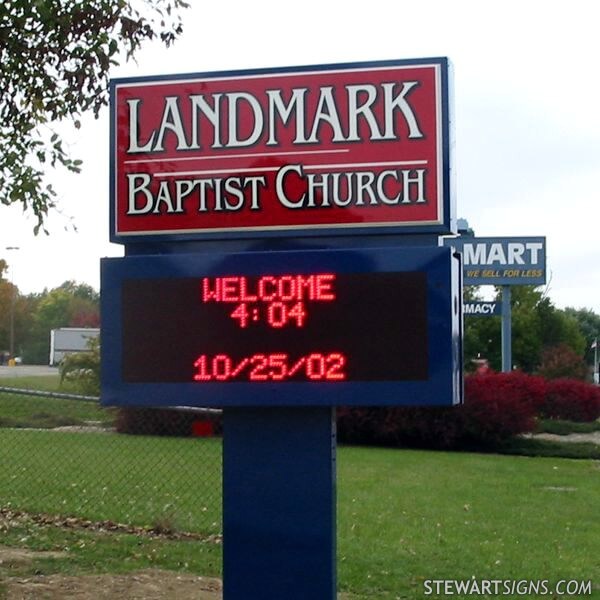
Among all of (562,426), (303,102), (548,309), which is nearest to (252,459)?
(303,102)

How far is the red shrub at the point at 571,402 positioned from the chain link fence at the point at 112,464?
11974mm

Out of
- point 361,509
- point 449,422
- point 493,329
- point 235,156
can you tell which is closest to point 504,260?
point 449,422

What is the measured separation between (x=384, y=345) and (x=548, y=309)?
144 ft

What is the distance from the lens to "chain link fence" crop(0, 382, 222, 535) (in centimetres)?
1070

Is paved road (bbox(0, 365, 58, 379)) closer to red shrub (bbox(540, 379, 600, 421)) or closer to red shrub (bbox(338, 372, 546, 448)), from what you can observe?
red shrub (bbox(540, 379, 600, 421))

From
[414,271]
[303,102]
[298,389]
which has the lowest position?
[298,389]

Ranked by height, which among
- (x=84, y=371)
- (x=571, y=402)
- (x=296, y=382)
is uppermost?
(x=296, y=382)

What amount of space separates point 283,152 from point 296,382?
1398 mm

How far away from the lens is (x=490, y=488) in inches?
571

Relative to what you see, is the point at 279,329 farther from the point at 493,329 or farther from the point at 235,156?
the point at 493,329

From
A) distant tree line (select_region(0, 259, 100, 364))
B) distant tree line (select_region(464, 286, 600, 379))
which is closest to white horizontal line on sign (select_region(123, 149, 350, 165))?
distant tree line (select_region(464, 286, 600, 379))

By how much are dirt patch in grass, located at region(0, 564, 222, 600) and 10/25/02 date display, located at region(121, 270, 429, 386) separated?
2.00m

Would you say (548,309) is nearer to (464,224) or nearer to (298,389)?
(464,224)

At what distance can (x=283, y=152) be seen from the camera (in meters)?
6.53
